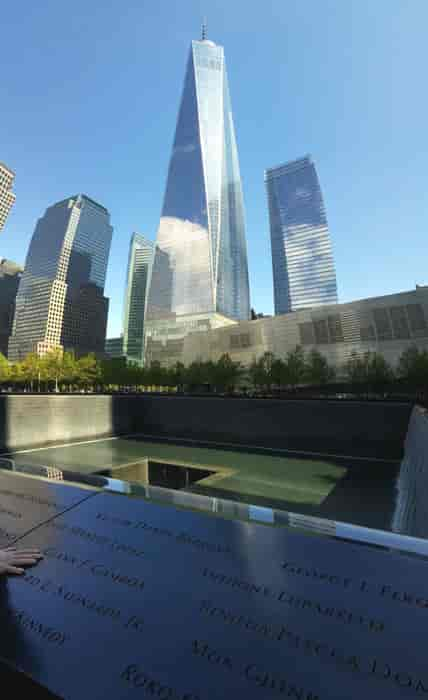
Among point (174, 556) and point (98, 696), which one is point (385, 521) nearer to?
point (174, 556)

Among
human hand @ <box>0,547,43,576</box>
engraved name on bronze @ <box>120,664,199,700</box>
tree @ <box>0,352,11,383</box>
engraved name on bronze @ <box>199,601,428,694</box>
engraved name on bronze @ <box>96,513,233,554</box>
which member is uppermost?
tree @ <box>0,352,11,383</box>

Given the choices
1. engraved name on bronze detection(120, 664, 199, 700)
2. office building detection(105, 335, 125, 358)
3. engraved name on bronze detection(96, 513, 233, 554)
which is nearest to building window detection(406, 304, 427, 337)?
engraved name on bronze detection(96, 513, 233, 554)

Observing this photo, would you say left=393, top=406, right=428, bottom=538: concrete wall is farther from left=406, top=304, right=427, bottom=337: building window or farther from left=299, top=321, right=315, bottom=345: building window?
left=299, top=321, right=315, bottom=345: building window

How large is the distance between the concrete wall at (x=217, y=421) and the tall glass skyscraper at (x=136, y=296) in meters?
136

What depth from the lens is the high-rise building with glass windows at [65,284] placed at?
12800 cm

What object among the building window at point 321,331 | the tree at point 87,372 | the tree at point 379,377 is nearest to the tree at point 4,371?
the tree at point 87,372

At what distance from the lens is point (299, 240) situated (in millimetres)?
122375

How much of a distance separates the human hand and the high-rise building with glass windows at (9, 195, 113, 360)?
133904 mm

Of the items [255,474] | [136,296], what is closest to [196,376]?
[255,474]

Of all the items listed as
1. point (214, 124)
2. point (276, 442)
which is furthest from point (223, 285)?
point (276, 442)

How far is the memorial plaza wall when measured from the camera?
49.3 m

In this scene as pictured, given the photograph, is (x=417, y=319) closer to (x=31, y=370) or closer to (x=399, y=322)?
(x=399, y=322)

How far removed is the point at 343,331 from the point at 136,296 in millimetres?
135849

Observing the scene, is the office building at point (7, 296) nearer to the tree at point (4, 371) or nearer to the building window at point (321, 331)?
the tree at point (4, 371)
